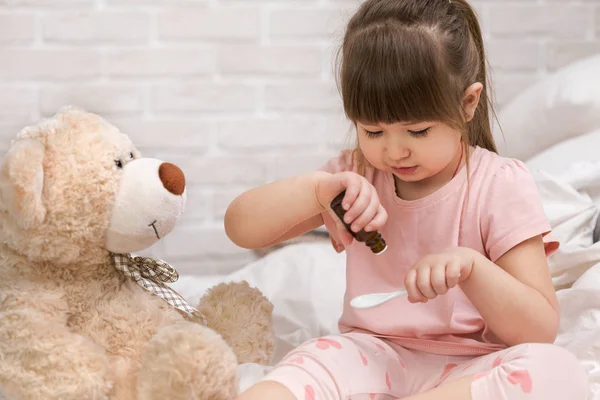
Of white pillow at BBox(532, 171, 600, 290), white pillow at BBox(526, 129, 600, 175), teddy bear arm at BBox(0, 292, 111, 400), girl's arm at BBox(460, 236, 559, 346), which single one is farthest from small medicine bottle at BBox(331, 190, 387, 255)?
white pillow at BBox(526, 129, 600, 175)

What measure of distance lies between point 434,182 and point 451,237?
79 mm

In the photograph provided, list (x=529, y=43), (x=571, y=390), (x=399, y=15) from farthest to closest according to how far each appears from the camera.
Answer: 1. (x=529, y=43)
2. (x=399, y=15)
3. (x=571, y=390)

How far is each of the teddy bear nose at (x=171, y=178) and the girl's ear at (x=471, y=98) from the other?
0.35m

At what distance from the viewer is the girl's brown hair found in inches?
34.0

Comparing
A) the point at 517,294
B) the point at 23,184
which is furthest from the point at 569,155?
the point at 23,184

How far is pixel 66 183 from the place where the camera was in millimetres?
839

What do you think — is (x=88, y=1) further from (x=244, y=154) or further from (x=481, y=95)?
(x=481, y=95)

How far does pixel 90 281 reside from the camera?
2.89ft

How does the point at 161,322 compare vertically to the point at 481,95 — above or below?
below

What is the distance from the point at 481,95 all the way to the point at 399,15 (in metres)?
0.18

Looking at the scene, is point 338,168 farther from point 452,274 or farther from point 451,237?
point 452,274

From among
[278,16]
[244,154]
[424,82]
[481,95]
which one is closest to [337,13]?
[278,16]

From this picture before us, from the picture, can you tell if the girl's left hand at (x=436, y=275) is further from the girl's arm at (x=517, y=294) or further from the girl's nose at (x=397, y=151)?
the girl's nose at (x=397, y=151)

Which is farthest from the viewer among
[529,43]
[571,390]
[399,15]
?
[529,43]
